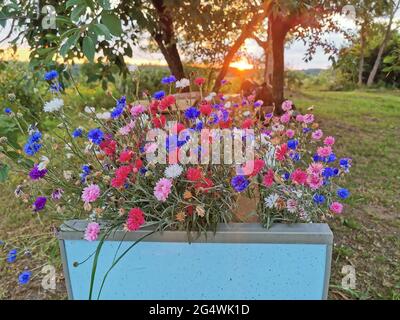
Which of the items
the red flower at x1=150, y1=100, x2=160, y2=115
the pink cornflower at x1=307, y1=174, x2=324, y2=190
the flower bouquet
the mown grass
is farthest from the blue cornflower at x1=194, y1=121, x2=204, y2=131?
the mown grass

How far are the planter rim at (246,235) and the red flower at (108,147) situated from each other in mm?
236

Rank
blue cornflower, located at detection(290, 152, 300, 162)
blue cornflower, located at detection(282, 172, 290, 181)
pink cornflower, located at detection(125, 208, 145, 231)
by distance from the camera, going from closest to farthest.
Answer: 1. pink cornflower, located at detection(125, 208, 145, 231)
2. blue cornflower, located at detection(282, 172, 290, 181)
3. blue cornflower, located at detection(290, 152, 300, 162)

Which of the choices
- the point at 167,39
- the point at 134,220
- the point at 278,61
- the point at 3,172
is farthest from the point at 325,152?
the point at 278,61

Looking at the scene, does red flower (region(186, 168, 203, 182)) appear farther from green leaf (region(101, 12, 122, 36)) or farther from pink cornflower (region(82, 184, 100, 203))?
green leaf (region(101, 12, 122, 36))

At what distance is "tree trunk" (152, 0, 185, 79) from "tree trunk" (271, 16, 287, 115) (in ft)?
4.45

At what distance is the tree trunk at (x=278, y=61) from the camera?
4648 mm

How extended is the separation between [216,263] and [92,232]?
334mm

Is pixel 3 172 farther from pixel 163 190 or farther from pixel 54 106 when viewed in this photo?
pixel 163 190

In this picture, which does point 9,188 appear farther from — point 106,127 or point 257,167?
point 257,167

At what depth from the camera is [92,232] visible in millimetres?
977

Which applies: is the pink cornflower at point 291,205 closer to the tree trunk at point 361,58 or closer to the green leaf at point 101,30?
the green leaf at point 101,30

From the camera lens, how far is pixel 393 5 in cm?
329

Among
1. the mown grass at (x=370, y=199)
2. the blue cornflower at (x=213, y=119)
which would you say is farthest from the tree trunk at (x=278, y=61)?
the blue cornflower at (x=213, y=119)

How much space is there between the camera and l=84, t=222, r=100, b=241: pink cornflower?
98 cm
